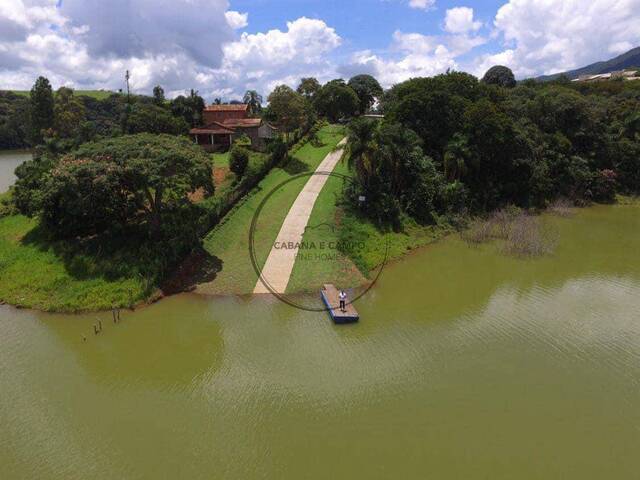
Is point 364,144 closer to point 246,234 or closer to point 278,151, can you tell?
point 246,234

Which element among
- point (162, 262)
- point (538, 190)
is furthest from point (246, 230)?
point (538, 190)

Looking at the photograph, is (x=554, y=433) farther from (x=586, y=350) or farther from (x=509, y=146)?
(x=509, y=146)

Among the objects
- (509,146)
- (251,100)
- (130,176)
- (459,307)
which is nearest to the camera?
(459,307)

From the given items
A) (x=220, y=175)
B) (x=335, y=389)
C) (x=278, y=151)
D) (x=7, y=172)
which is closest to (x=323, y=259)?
(x=335, y=389)

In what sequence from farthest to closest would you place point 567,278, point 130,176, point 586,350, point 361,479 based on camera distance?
point 567,278
point 130,176
point 586,350
point 361,479

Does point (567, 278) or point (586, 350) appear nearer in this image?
point (586, 350)

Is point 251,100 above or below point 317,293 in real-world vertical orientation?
above

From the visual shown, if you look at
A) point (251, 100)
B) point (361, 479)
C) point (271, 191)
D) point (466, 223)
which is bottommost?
point (361, 479)
